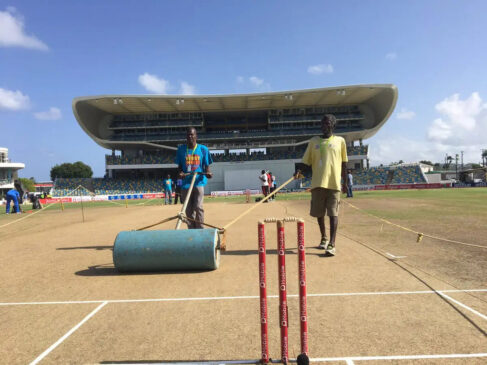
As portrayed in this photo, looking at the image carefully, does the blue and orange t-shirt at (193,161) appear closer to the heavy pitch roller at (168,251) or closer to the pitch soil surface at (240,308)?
the pitch soil surface at (240,308)

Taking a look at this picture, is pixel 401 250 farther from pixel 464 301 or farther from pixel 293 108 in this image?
pixel 293 108

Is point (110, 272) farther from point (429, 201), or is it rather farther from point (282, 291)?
point (429, 201)

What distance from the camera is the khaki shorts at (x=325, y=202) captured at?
5449 mm

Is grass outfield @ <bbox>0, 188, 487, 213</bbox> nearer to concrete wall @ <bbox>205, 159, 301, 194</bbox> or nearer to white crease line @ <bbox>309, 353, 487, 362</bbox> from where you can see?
white crease line @ <bbox>309, 353, 487, 362</bbox>

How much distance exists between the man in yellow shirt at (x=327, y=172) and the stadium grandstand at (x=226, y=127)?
45.2 metres

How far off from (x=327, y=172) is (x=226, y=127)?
59367mm

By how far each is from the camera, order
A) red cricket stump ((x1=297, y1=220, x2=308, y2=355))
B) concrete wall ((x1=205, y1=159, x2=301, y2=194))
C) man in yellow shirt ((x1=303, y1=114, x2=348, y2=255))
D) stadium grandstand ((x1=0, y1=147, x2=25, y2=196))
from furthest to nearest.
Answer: stadium grandstand ((x1=0, y1=147, x2=25, y2=196)) < concrete wall ((x1=205, y1=159, x2=301, y2=194)) < man in yellow shirt ((x1=303, y1=114, x2=348, y2=255)) < red cricket stump ((x1=297, y1=220, x2=308, y2=355))

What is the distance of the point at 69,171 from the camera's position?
10619 cm

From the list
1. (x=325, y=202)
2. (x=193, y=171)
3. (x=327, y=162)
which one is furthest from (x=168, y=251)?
(x=327, y=162)

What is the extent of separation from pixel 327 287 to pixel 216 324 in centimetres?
150

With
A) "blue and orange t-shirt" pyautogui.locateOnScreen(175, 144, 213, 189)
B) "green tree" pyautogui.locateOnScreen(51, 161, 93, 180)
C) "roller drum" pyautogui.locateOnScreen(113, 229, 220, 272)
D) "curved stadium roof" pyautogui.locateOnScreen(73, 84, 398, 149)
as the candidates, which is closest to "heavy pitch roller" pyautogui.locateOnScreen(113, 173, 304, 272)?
"roller drum" pyautogui.locateOnScreen(113, 229, 220, 272)

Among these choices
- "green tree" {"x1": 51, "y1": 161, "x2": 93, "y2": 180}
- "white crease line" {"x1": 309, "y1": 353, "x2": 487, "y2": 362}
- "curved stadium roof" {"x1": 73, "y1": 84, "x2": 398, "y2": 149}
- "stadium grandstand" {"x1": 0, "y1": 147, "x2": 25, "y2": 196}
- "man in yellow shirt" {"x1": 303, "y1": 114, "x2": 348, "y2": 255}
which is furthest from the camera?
"green tree" {"x1": 51, "y1": 161, "x2": 93, "y2": 180}

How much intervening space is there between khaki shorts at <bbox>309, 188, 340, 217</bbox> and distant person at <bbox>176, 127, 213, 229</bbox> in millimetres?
2025

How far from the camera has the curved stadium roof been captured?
51188 millimetres
